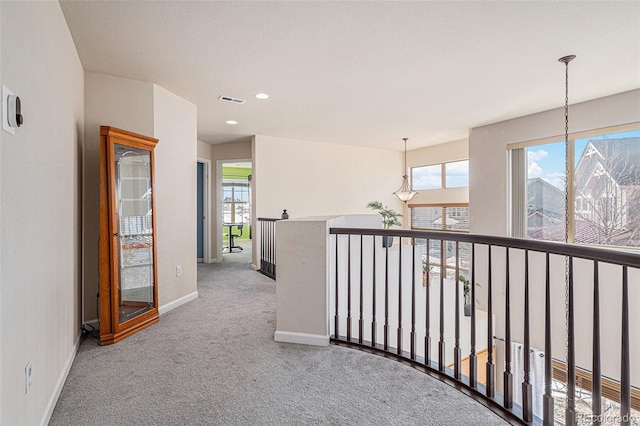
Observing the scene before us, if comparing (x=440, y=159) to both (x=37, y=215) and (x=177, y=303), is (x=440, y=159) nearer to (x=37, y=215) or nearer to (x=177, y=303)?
(x=177, y=303)

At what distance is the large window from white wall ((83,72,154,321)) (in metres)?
5.25

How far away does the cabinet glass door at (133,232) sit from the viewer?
2.82 m

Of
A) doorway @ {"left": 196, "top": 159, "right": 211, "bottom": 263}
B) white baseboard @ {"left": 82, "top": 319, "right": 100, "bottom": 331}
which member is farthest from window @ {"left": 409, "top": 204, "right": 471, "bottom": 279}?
white baseboard @ {"left": 82, "top": 319, "right": 100, "bottom": 331}

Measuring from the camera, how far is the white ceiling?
7.27 feet

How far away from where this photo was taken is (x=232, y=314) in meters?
3.40

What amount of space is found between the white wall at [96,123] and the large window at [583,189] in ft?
17.2

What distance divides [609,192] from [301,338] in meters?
4.33

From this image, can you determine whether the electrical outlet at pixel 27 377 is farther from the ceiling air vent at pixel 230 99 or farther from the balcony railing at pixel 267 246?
the balcony railing at pixel 267 246

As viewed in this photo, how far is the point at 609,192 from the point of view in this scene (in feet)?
13.7

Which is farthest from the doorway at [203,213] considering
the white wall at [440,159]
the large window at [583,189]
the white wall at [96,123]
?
the large window at [583,189]

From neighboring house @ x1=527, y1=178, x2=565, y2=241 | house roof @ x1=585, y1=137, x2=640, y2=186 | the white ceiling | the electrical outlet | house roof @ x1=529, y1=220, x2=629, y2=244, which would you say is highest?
the white ceiling

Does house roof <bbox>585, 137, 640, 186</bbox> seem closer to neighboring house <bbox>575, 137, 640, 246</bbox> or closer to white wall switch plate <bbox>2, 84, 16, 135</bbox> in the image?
neighboring house <bbox>575, 137, 640, 246</bbox>

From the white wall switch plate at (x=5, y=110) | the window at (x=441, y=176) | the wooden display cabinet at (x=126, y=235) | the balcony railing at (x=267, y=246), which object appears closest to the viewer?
the white wall switch plate at (x=5, y=110)

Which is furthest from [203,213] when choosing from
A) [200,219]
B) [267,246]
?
[267,246]
